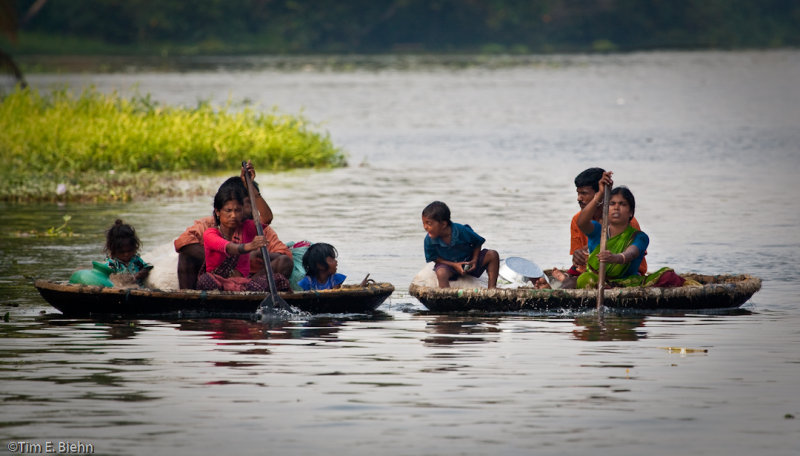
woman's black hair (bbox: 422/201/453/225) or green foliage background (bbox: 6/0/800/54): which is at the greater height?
green foliage background (bbox: 6/0/800/54)

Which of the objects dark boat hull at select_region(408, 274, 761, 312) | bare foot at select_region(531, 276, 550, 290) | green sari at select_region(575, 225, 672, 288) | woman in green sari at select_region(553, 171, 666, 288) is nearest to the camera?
dark boat hull at select_region(408, 274, 761, 312)

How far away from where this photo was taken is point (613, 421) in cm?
724

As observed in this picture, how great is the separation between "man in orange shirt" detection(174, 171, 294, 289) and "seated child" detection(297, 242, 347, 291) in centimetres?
20

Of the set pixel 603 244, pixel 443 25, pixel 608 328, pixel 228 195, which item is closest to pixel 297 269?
pixel 228 195

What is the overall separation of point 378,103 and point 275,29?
46.1 meters

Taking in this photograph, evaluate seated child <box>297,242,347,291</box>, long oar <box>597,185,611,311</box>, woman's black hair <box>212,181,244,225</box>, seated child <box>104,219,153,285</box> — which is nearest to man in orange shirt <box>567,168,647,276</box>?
long oar <box>597,185,611,311</box>

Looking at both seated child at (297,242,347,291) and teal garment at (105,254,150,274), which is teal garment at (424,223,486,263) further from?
teal garment at (105,254,150,274)

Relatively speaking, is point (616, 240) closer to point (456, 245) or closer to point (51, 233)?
point (456, 245)

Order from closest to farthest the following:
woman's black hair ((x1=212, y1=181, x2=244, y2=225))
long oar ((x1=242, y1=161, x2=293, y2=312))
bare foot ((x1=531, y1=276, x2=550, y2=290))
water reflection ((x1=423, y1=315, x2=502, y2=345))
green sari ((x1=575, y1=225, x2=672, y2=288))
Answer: water reflection ((x1=423, y1=315, x2=502, y2=345)) < long oar ((x1=242, y1=161, x2=293, y2=312)) < woman's black hair ((x1=212, y1=181, x2=244, y2=225)) < green sari ((x1=575, y1=225, x2=672, y2=288)) < bare foot ((x1=531, y1=276, x2=550, y2=290))

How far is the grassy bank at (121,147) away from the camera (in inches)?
787

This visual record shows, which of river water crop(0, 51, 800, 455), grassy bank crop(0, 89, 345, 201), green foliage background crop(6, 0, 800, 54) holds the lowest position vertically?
river water crop(0, 51, 800, 455)

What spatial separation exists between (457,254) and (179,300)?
2.09 meters

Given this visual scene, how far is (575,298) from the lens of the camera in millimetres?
10555

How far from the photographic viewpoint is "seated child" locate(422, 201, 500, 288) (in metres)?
11.0
